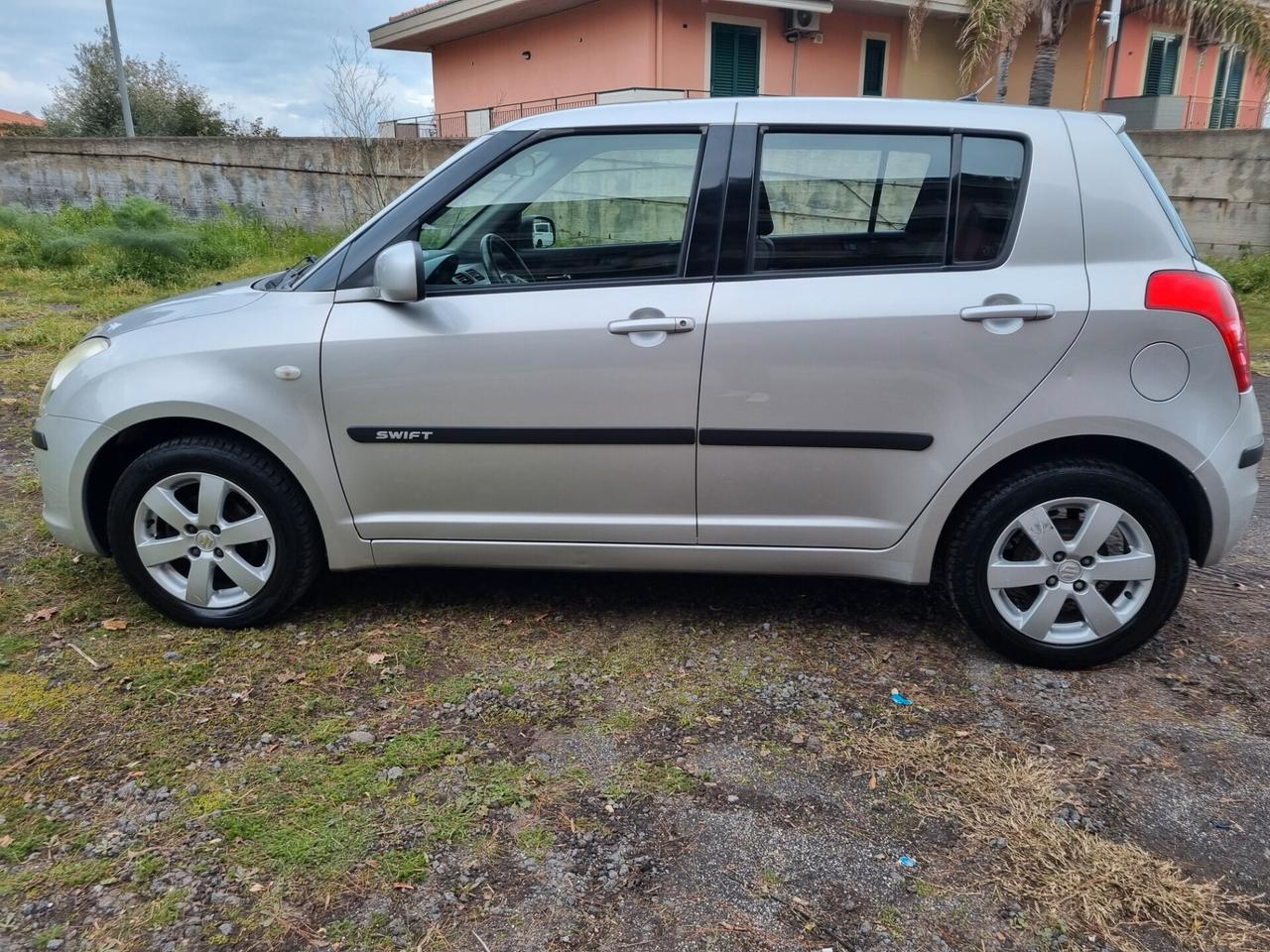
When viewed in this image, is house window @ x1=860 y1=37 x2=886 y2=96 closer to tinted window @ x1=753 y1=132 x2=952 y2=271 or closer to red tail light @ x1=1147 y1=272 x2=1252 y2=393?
tinted window @ x1=753 y1=132 x2=952 y2=271

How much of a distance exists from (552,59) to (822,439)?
19.8 meters

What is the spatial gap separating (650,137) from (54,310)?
963cm

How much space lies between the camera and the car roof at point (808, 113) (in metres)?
2.98

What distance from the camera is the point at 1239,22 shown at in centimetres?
1451

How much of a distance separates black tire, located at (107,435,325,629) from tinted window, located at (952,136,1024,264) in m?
2.44

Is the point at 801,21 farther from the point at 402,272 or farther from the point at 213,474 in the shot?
the point at 213,474

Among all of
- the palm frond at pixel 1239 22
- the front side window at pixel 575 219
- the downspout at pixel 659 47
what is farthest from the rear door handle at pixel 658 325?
the downspout at pixel 659 47

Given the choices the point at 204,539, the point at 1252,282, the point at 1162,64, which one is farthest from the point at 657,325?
the point at 1162,64

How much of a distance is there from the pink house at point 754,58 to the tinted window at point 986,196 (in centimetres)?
1487

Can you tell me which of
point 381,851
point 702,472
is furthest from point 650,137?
point 381,851

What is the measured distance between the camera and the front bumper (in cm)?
320

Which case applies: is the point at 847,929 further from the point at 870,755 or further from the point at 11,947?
the point at 11,947

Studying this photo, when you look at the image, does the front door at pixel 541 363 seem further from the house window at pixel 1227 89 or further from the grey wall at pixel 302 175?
the house window at pixel 1227 89

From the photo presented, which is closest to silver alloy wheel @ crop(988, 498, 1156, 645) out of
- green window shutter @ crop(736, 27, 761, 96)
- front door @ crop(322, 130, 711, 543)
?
front door @ crop(322, 130, 711, 543)
